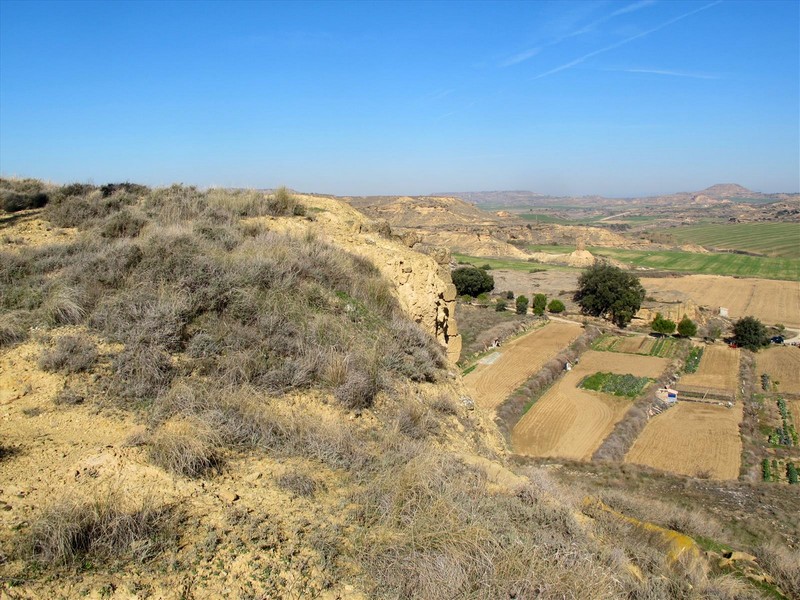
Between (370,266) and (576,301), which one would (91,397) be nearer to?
(370,266)

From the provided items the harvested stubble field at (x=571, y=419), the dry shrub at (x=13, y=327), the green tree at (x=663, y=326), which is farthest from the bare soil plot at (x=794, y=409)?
the dry shrub at (x=13, y=327)

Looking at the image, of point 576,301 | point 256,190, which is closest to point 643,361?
point 576,301

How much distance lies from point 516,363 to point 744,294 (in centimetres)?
4979

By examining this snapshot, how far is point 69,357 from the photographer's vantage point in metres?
5.59

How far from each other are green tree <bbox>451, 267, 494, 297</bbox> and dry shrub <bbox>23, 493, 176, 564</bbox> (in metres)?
55.6

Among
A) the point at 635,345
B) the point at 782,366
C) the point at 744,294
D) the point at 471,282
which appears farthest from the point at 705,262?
the point at 635,345

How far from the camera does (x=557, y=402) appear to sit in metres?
28.3

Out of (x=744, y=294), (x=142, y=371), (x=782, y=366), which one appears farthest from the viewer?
(x=744, y=294)

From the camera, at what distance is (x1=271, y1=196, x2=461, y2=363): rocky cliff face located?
10375 millimetres

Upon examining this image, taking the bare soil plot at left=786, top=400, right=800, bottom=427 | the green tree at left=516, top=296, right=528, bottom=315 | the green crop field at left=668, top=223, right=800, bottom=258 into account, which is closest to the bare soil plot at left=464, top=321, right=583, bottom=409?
the green tree at left=516, top=296, right=528, bottom=315

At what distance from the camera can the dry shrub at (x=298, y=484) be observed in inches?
169

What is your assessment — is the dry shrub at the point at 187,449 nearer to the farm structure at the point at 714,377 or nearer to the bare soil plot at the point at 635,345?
the farm structure at the point at 714,377

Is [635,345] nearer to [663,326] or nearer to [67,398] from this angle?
[663,326]

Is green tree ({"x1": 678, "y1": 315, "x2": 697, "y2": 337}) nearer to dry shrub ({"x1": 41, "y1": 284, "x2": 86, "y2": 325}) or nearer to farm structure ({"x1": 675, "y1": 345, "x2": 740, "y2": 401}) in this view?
farm structure ({"x1": 675, "y1": 345, "x2": 740, "y2": 401})
